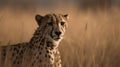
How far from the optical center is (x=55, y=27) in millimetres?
6551

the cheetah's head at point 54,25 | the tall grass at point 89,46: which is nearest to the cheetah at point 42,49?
the cheetah's head at point 54,25

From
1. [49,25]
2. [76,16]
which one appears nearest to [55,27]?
[49,25]

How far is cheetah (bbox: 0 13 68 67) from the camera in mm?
6461

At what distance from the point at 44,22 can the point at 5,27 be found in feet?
16.0

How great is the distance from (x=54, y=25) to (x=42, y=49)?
10.7 inches

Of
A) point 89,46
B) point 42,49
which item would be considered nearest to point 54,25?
point 42,49

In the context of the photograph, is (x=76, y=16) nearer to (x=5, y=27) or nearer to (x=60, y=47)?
(x=5, y=27)

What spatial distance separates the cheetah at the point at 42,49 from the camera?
6.46 meters

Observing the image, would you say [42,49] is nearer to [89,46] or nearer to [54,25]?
[54,25]

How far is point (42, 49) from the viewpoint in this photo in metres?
6.51

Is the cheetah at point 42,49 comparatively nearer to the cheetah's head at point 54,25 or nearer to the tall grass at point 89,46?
the cheetah's head at point 54,25

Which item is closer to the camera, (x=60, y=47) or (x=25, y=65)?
(x=25, y=65)

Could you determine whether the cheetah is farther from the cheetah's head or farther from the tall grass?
the tall grass

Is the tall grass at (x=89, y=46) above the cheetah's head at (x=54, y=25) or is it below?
below
